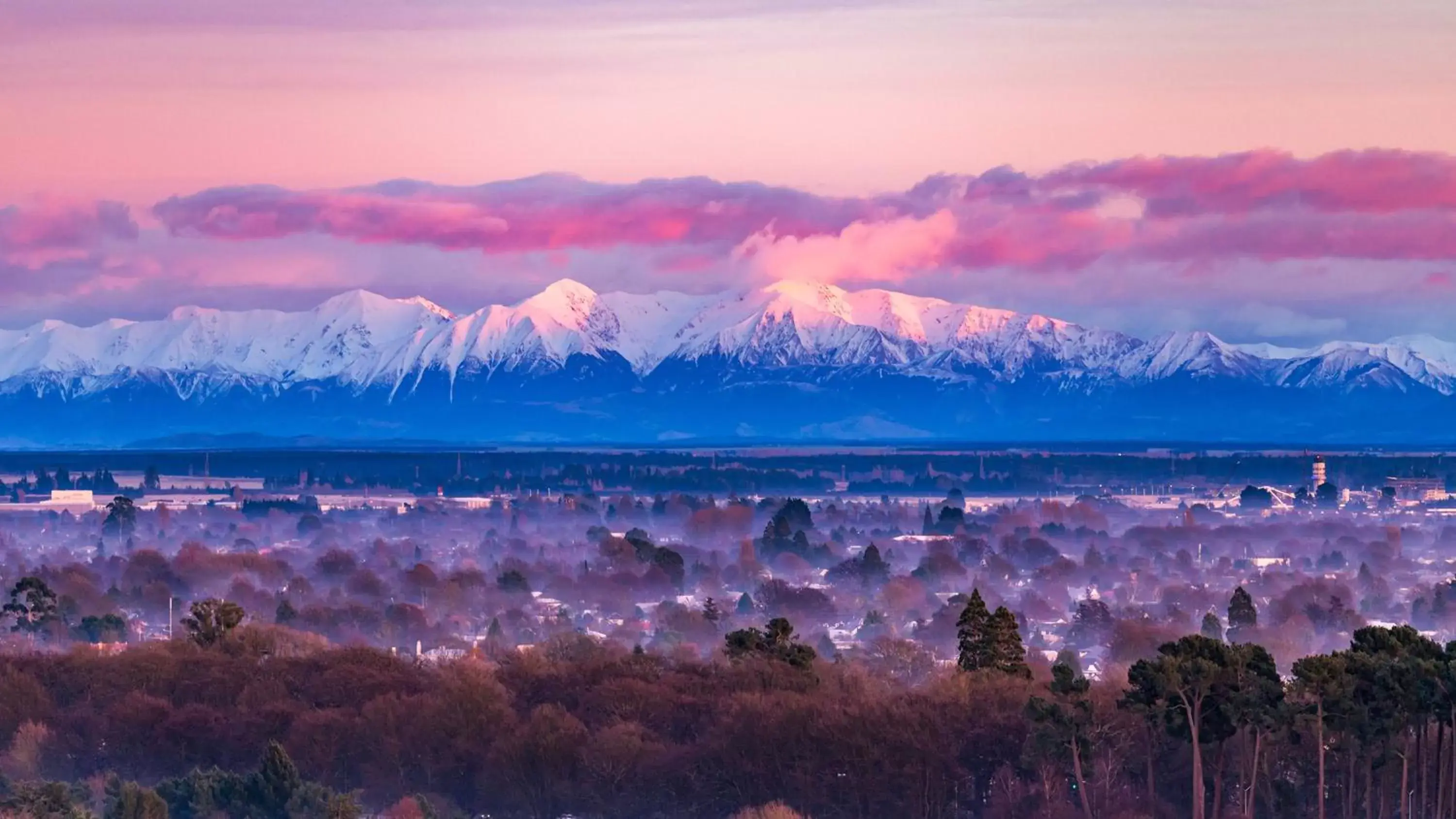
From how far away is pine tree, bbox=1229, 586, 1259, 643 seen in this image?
110 meters

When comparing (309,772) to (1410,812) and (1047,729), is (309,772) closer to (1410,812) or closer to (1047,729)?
(1047,729)

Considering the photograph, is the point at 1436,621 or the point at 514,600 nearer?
the point at 1436,621

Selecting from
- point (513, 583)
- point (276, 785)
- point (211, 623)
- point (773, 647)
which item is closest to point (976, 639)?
point (773, 647)

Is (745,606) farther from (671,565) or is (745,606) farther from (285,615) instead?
(285,615)

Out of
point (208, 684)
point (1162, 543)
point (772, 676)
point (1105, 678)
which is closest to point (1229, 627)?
point (1105, 678)

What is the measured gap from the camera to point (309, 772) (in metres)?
67.6

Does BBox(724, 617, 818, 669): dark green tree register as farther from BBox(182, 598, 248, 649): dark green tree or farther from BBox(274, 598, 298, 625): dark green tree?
BBox(274, 598, 298, 625): dark green tree

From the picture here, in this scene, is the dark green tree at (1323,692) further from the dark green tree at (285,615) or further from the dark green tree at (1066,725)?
the dark green tree at (285,615)

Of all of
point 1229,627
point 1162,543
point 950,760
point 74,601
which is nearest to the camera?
point 950,760

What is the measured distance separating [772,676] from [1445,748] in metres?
20.1

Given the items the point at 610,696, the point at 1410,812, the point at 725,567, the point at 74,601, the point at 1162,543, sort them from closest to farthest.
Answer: the point at 1410,812 < the point at 610,696 < the point at 74,601 < the point at 725,567 < the point at 1162,543

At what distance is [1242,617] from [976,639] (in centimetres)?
3811

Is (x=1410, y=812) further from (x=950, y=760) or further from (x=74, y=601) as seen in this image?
(x=74, y=601)

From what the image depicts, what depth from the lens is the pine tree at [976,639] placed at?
242 ft
